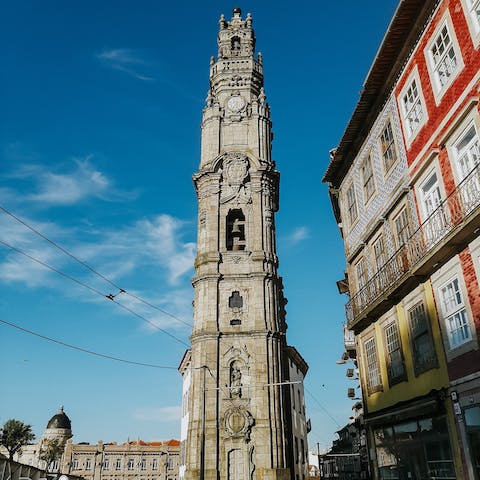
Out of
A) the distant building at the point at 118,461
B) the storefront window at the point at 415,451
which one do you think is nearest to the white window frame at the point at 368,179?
the storefront window at the point at 415,451

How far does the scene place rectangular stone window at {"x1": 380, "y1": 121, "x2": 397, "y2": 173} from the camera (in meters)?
15.3

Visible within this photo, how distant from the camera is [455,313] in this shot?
11.5 meters

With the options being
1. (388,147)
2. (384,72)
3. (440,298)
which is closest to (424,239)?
(440,298)

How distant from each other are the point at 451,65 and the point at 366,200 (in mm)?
5951

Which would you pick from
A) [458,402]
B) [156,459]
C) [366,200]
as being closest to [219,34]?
[366,200]

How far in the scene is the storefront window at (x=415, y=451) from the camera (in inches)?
457

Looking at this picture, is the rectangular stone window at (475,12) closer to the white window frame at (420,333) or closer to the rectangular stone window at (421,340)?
the white window frame at (420,333)

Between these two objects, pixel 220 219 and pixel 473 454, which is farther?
pixel 220 219

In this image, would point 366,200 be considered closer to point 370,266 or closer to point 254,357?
point 370,266

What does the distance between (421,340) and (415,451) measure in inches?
111

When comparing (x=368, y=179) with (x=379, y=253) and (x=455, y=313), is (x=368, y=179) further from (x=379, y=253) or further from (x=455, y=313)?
(x=455, y=313)

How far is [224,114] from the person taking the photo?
40750 mm

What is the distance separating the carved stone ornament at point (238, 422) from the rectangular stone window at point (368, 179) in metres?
18.0

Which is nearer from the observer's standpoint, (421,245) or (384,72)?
(421,245)
